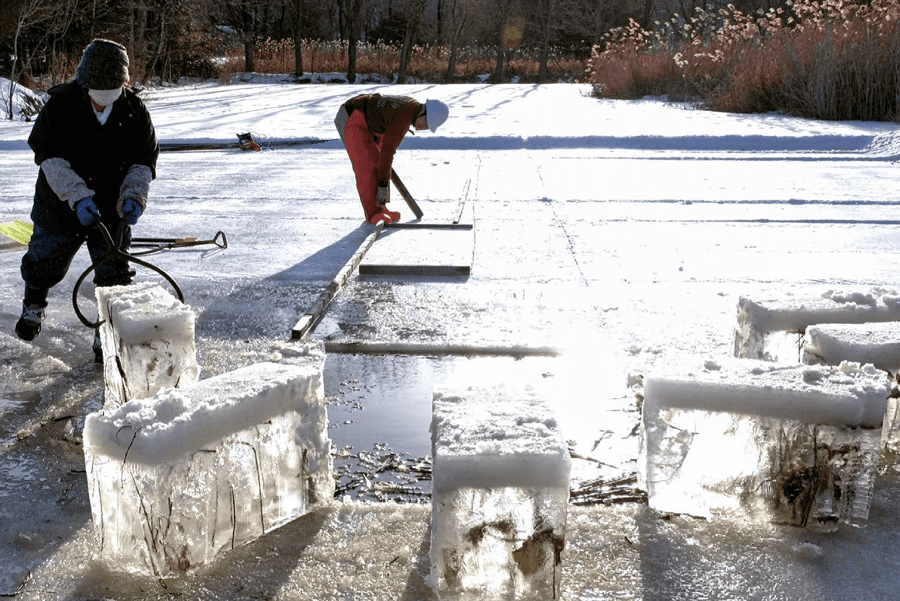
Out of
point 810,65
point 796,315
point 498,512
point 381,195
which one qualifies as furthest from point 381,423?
point 810,65

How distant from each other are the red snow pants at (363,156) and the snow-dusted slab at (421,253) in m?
0.42

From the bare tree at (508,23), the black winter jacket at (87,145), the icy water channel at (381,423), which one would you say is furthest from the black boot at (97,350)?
the bare tree at (508,23)

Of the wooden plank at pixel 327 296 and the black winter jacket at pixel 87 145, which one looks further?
the wooden plank at pixel 327 296

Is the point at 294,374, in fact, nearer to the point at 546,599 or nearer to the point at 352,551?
the point at 352,551

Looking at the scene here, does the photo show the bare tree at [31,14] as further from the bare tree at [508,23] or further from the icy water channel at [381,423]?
the bare tree at [508,23]

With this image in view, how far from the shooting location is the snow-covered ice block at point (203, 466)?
5.95 ft

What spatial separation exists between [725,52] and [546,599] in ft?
48.1

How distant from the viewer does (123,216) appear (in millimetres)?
3377

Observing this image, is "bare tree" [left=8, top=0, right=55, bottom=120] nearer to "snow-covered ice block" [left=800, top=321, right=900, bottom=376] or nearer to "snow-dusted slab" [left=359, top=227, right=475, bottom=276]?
"snow-dusted slab" [left=359, top=227, right=475, bottom=276]

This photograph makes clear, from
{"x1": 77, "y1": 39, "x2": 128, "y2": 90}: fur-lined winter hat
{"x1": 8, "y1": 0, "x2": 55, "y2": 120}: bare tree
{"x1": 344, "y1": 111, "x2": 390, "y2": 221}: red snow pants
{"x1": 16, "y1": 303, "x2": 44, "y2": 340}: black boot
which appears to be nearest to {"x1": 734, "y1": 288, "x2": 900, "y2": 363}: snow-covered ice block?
{"x1": 77, "y1": 39, "x2": 128, "y2": 90}: fur-lined winter hat

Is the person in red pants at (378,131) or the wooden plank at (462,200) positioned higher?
the person in red pants at (378,131)

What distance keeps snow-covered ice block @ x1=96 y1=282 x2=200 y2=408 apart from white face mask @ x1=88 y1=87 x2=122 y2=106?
37.5 inches

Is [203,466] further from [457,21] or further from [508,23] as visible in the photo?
[508,23]

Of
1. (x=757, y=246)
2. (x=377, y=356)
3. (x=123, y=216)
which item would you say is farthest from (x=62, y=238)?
(x=757, y=246)
